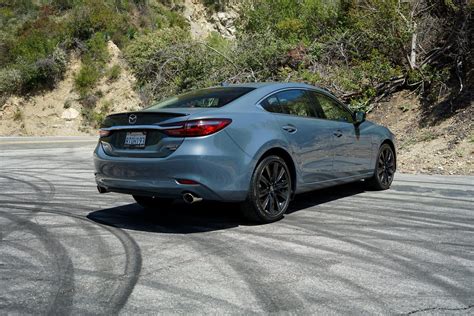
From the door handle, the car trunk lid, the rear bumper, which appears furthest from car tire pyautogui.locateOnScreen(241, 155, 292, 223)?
the car trunk lid

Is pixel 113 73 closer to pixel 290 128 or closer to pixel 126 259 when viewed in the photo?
pixel 290 128

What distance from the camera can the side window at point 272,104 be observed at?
20.2 feet

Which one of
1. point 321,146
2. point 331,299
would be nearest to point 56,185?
point 321,146

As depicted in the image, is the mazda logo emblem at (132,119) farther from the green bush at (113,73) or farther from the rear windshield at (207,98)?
the green bush at (113,73)

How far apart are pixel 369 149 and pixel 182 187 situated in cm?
345

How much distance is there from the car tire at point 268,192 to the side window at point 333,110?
1.36 meters

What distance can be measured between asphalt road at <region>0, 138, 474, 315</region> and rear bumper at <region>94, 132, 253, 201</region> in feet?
1.49

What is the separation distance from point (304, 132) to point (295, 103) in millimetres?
461

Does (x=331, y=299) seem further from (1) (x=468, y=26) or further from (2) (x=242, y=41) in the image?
(2) (x=242, y=41)

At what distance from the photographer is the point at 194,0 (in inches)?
1567

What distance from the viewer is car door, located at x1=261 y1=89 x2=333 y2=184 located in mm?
6242

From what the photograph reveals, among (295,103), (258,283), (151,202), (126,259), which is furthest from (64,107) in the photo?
(258,283)

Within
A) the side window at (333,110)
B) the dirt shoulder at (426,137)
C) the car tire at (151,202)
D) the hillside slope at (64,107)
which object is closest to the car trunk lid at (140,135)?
the car tire at (151,202)

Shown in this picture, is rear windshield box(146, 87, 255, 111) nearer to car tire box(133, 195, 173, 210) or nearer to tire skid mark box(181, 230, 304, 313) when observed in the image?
car tire box(133, 195, 173, 210)
